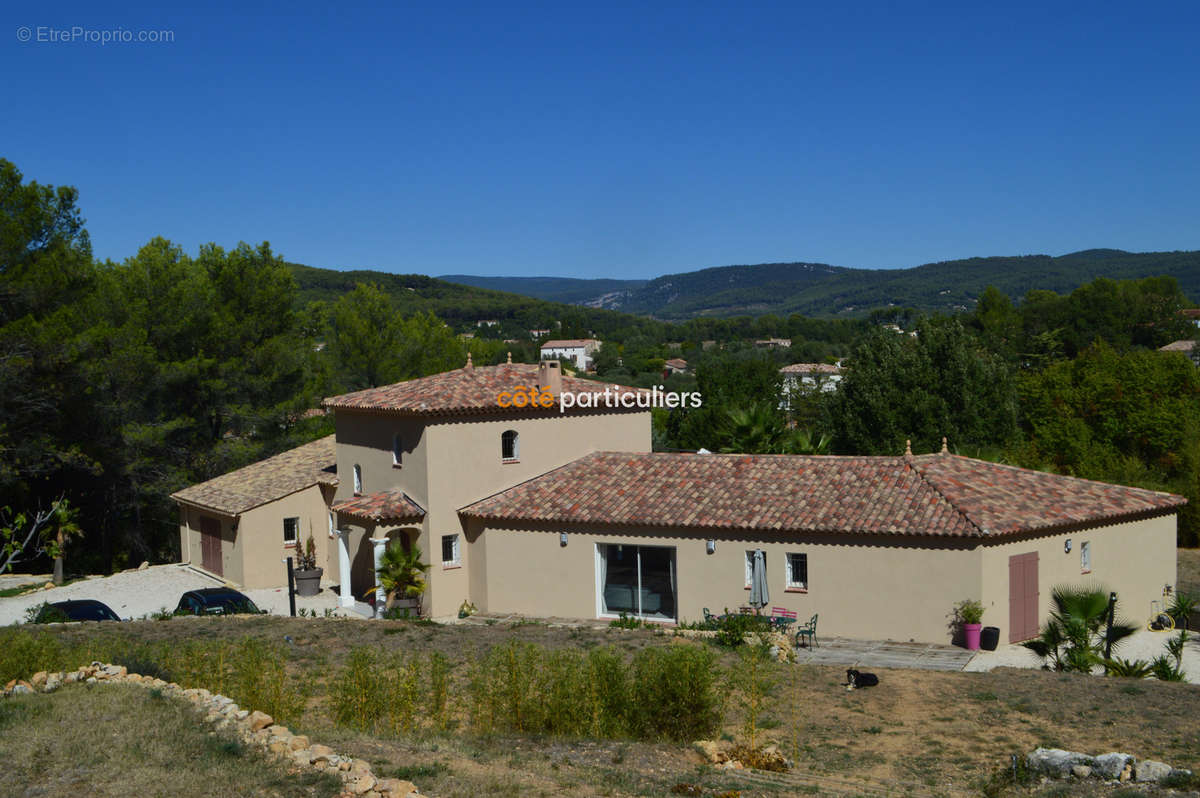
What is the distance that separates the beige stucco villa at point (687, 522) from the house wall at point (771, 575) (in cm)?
3

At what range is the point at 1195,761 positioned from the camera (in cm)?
1138

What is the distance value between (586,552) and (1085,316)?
309 ft

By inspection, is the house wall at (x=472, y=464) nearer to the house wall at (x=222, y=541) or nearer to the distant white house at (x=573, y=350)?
the house wall at (x=222, y=541)

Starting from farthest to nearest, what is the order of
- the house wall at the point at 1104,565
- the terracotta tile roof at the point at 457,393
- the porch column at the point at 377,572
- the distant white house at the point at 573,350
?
1. the distant white house at the point at 573,350
2. the terracotta tile roof at the point at 457,393
3. the porch column at the point at 377,572
4. the house wall at the point at 1104,565

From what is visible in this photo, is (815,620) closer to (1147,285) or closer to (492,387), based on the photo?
(492,387)

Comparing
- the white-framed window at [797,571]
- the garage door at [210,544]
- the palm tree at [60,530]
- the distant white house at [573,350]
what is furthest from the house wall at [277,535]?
the distant white house at [573,350]

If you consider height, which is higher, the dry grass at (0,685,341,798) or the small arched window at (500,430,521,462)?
the small arched window at (500,430,521,462)

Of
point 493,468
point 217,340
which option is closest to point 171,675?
point 493,468

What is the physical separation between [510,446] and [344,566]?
511 centimetres

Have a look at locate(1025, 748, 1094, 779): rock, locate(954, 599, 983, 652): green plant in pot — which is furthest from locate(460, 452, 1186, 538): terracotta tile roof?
locate(1025, 748, 1094, 779): rock

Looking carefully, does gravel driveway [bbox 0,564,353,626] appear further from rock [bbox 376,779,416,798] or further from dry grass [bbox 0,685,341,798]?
rock [bbox 376,779,416,798]

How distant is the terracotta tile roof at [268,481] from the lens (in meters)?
29.2

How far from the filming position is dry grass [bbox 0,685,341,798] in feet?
27.9

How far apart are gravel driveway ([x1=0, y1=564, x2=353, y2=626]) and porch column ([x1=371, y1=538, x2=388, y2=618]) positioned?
5.28ft
